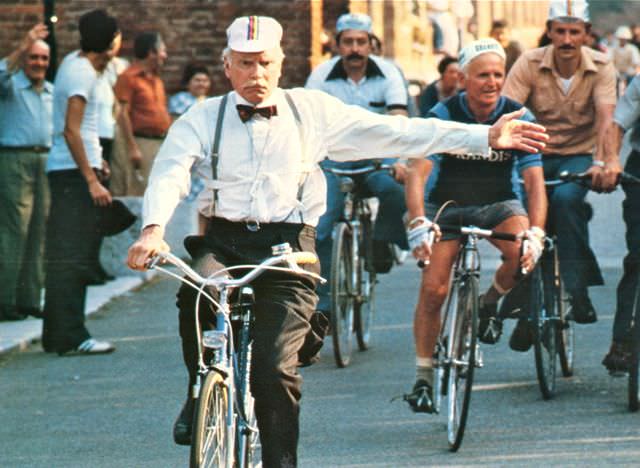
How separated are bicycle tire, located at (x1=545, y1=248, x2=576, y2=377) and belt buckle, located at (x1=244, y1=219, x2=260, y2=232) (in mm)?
3270

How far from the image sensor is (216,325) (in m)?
6.31

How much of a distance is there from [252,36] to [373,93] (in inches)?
206

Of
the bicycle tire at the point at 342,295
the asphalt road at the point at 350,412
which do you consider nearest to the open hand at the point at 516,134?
the asphalt road at the point at 350,412

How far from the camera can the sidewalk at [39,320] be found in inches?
452

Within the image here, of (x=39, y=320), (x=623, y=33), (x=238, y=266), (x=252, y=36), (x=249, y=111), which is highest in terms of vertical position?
(x=252, y=36)

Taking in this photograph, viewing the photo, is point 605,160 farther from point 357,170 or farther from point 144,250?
point 144,250

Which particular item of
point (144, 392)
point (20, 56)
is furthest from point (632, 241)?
point (20, 56)

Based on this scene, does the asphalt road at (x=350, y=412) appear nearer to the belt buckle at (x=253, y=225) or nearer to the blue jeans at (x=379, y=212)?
the blue jeans at (x=379, y=212)

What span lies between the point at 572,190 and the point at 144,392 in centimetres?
256

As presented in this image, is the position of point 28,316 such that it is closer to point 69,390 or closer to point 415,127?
point 69,390

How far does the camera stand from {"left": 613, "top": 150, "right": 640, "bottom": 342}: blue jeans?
30.2 ft

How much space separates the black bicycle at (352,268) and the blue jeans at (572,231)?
4.92ft

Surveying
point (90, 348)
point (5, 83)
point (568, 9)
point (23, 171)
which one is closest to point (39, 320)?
point (23, 171)

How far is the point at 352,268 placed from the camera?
10.8 m
